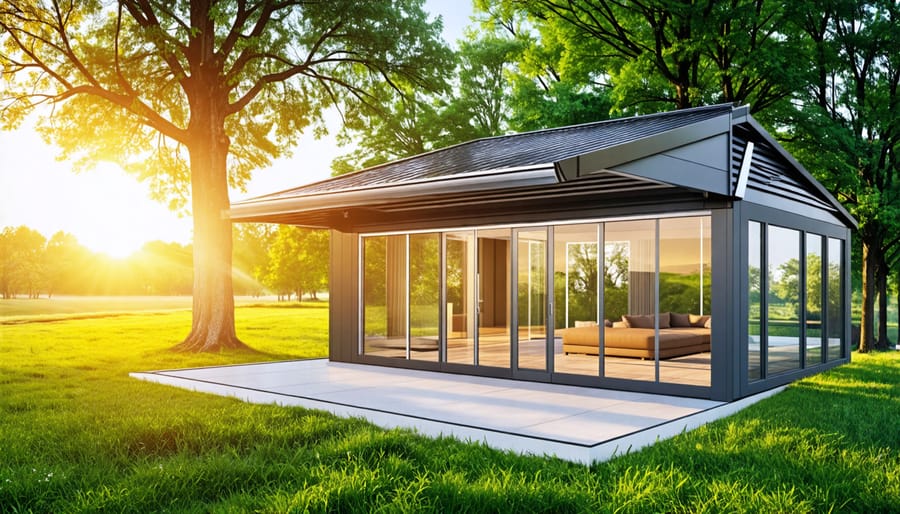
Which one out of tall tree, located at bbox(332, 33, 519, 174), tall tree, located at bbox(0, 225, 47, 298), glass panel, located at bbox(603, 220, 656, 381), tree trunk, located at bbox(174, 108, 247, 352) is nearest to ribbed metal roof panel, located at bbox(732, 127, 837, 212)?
glass panel, located at bbox(603, 220, 656, 381)

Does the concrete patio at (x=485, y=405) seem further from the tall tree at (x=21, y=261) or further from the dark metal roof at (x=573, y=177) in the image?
the tall tree at (x=21, y=261)

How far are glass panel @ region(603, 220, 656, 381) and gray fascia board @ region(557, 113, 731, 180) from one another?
1.77 m

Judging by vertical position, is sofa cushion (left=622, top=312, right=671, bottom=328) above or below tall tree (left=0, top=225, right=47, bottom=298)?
below

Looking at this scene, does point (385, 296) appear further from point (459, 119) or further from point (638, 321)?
point (459, 119)

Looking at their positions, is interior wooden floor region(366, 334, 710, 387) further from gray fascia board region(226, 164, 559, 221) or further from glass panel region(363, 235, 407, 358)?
gray fascia board region(226, 164, 559, 221)

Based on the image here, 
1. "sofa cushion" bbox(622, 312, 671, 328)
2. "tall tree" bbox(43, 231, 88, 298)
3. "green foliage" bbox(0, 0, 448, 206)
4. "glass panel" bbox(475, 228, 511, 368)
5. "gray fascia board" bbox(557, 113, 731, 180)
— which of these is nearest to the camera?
"gray fascia board" bbox(557, 113, 731, 180)

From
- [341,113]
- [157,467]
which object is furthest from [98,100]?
[157,467]

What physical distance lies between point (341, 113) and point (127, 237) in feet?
63.7

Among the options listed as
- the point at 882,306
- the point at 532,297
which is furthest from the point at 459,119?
the point at 532,297

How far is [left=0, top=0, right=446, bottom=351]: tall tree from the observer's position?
1786 cm

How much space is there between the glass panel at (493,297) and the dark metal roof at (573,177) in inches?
19.9

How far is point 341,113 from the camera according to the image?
71.9 feet

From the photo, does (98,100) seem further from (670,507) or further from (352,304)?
(670,507)

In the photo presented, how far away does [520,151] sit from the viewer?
1032 cm
